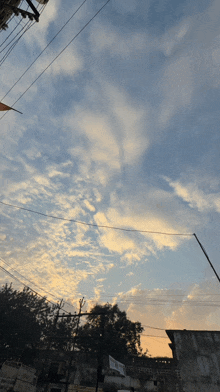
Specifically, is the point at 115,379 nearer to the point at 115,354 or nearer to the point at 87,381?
the point at 87,381

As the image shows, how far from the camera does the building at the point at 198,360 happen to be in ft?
79.0

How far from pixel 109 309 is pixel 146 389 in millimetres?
19051

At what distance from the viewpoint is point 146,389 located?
25.7 meters

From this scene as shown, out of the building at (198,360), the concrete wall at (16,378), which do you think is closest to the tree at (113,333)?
the building at (198,360)

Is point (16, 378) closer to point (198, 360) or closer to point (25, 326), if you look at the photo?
point (25, 326)

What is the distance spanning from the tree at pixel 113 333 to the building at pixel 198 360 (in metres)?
15.1

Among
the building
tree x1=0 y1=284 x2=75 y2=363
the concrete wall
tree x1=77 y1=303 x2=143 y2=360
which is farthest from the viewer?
tree x1=77 y1=303 x2=143 y2=360

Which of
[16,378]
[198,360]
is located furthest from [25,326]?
[198,360]

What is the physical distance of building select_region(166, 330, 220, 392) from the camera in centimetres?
2409

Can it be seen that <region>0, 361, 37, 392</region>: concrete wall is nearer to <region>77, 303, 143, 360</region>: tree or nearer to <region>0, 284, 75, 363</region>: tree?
<region>0, 284, 75, 363</region>: tree

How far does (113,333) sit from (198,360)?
19.2 meters

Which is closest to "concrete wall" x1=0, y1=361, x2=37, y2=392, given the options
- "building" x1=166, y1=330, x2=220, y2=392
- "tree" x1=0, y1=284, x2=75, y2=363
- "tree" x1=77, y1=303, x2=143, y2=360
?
"tree" x1=0, y1=284, x2=75, y2=363

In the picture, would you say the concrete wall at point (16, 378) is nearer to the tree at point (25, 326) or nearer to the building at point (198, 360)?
the tree at point (25, 326)

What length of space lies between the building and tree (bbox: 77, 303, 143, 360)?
1515 centimetres
